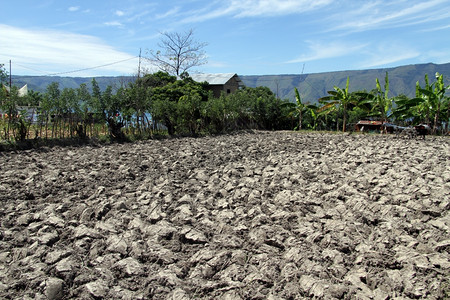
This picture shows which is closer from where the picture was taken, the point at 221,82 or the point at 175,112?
the point at 175,112

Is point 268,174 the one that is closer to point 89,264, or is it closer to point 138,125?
point 89,264

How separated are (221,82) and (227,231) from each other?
29.1 meters

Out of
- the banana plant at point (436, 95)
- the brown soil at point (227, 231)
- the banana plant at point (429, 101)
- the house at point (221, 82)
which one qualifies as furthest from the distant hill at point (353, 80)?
the brown soil at point (227, 231)

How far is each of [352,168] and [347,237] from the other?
13.4 feet

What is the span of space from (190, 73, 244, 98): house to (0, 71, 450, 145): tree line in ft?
29.3

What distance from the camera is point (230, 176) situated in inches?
299

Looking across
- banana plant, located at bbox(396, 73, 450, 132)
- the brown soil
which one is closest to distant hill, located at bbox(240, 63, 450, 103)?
banana plant, located at bbox(396, 73, 450, 132)

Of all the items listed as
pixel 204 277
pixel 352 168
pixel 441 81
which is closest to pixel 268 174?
pixel 352 168

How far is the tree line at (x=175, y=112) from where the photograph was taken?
12984 mm

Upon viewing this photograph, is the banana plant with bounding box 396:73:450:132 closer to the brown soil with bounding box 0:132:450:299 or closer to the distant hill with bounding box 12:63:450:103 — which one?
the brown soil with bounding box 0:132:450:299

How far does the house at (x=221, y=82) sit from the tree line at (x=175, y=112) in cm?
892

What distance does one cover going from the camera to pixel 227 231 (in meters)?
4.63

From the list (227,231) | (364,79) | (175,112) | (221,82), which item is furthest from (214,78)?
(364,79)

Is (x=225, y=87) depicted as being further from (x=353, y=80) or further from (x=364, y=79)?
(x=353, y=80)
